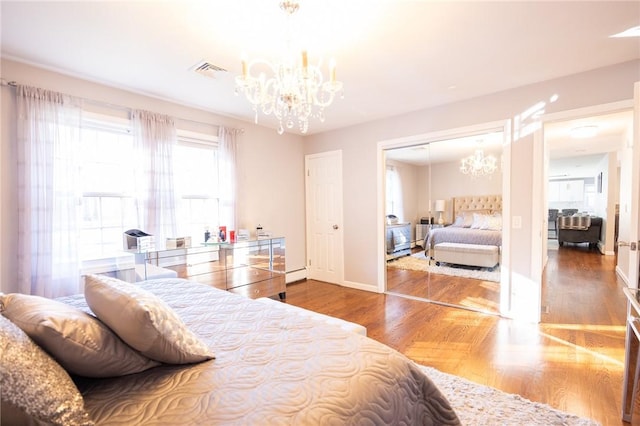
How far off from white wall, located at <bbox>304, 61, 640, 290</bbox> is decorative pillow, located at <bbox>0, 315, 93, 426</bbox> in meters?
3.72

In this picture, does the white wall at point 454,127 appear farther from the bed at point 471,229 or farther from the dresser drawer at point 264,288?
the dresser drawer at point 264,288

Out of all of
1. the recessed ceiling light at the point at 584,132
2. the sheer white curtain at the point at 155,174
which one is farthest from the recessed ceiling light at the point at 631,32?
the sheer white curtain at the point at 155,174

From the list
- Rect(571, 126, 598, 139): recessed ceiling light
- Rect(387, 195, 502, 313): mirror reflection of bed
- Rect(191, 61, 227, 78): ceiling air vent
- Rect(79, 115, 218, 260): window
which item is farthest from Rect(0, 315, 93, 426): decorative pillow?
Rect(571, 126, 598, 139): recessed ceiling light

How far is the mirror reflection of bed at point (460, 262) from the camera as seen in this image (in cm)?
367

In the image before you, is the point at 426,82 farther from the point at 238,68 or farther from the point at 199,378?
the point at 199,378

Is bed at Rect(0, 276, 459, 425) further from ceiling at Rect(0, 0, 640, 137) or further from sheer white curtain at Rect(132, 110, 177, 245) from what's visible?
sheer white curtain at Rect(132, 110, 177, 245)

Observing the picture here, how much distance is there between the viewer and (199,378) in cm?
97

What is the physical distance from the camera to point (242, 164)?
411cm

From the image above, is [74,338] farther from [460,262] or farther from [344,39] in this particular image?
[460,262]

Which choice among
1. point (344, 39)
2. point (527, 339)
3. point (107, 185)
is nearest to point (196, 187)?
point (107, 185)

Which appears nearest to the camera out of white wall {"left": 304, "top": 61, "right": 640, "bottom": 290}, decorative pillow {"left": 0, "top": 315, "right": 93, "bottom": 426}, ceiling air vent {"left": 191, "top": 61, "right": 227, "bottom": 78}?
decorative pillow {"left": 0, "top": 315, "right": 93, "bottom": 426}

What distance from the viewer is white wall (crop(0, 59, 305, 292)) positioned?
240cm

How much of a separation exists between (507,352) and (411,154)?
2681 mm

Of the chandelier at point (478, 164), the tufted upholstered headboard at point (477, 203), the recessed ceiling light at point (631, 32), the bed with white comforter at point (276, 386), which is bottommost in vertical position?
the bed with white comforter at point (276, 386)
